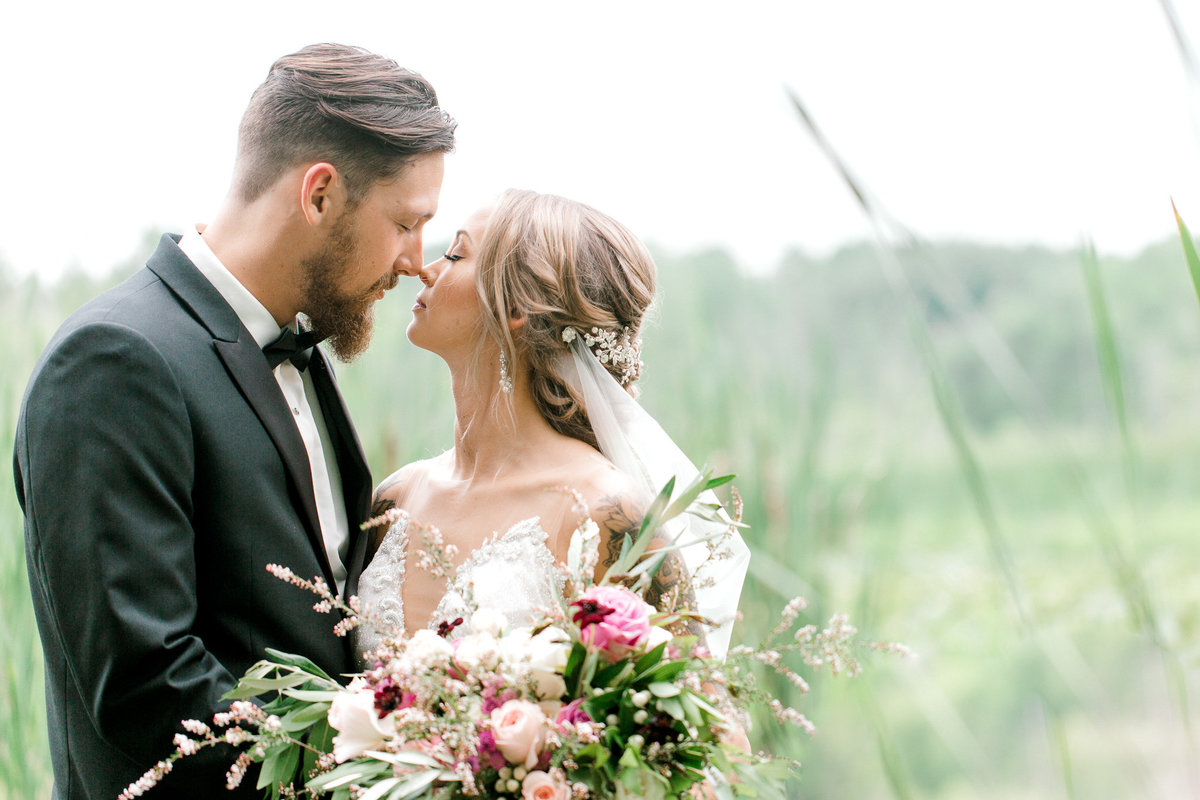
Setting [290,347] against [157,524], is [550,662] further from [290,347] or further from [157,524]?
[290,347]

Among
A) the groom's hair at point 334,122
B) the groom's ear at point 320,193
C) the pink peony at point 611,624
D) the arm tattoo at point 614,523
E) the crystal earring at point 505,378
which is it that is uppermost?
the groom's hair at point 334,122

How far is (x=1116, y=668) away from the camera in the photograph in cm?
114

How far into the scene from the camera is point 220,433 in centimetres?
191

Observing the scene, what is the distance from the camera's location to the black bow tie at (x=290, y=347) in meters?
2.23

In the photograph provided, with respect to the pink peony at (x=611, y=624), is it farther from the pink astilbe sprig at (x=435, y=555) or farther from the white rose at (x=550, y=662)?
the pink astilbe sprig at (x=435, y=555)

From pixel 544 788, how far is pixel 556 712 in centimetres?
12

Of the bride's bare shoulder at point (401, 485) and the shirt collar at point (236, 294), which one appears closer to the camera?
the shirt collar at point (236, 294)

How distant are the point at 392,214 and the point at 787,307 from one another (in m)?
1.04

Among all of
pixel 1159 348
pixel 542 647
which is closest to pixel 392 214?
pixel 542 647

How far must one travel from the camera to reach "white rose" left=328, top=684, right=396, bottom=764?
4.77 ft

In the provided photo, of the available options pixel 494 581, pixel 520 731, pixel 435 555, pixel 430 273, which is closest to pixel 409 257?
pixel 430 273

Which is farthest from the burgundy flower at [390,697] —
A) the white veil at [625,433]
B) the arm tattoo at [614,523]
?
the white veil at [625,433]

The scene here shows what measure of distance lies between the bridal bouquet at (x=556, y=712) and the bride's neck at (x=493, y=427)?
3.44 ft

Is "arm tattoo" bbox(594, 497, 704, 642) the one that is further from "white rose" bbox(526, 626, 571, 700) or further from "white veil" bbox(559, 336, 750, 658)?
"white rose" bbox(526, 626, 571, 700)
